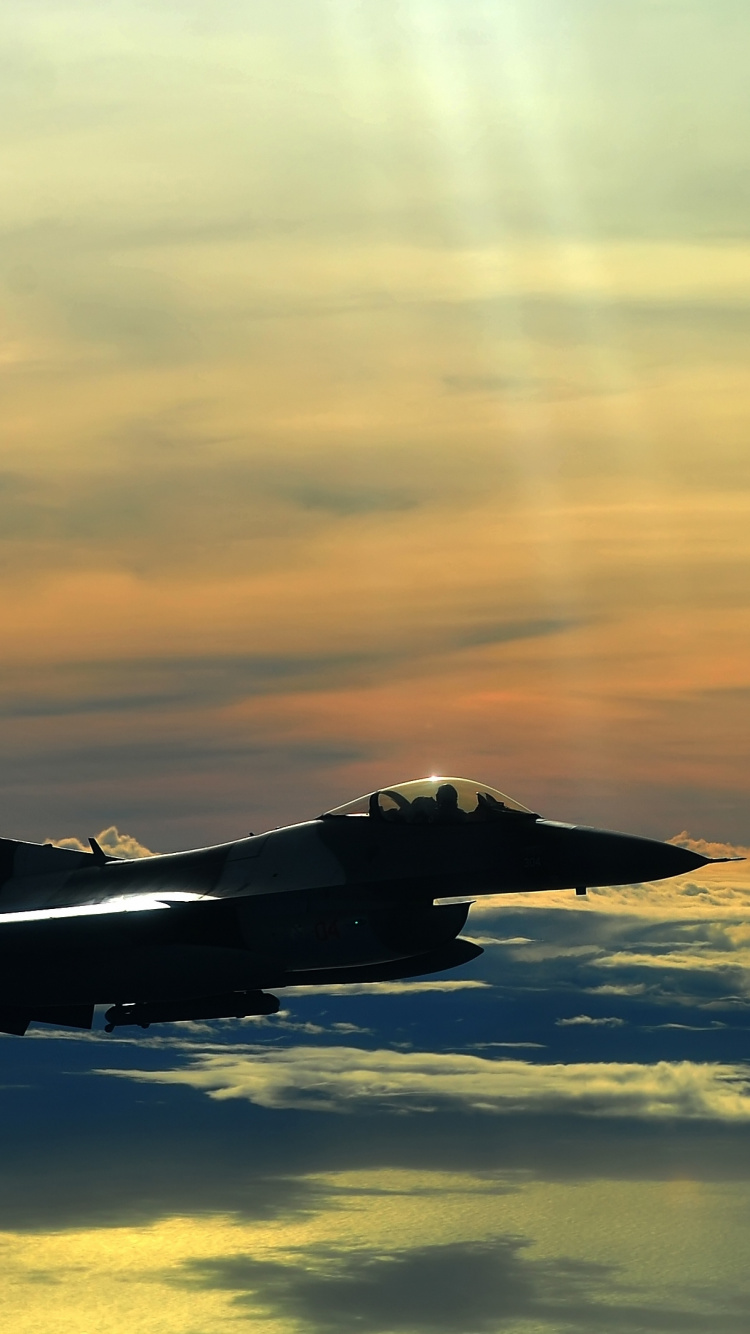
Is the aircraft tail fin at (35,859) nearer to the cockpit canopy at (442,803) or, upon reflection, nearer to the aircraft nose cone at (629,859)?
the cockpit canopy at (442,803)

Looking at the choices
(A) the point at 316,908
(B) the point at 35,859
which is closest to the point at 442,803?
(A) the point at 316,908

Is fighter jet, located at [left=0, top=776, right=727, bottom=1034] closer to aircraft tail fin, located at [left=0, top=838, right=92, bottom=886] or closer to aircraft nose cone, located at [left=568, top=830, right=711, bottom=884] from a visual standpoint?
aircraft nose cone, located at [left=568, top=830, right=711, bottom=884]

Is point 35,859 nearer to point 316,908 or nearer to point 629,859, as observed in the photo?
point 316,908

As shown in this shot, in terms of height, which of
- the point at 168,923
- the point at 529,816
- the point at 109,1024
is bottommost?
the point at 109,1024

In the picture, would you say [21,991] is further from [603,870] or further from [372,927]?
[603,870]

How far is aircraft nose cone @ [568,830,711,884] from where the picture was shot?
1265 inches

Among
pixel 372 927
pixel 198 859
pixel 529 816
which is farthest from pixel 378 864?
pixel 198 859

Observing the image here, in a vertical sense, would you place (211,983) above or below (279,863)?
below

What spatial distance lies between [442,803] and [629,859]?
466cm

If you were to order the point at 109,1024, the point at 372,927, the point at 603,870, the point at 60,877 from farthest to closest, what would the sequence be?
the point at 60,877
the point at 109,1024
the point at 372,927
the point at 603,870

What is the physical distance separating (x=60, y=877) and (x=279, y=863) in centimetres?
1038

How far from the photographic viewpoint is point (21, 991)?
3853 centimetres

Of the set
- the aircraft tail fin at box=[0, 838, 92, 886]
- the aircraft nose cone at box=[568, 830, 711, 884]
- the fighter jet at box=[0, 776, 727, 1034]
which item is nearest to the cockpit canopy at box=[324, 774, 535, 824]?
the fighter jet at box=[0, 776, 727, 1034]

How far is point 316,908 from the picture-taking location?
116 ft
